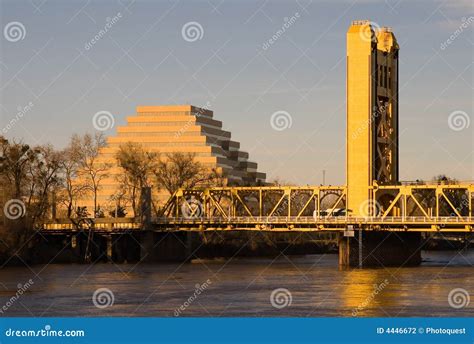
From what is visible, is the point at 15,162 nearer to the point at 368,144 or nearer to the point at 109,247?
the point at 109,247

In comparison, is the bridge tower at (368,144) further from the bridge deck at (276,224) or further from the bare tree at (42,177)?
the bare tree at (42,177)

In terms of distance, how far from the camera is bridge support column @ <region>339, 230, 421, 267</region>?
431 ft

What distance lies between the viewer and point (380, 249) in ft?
443

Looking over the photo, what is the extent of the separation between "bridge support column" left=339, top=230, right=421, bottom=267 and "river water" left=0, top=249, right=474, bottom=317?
19.6 ft

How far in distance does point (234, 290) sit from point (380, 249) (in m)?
47.6

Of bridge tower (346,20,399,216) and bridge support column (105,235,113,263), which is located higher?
bridge tower (346,20,399,216)

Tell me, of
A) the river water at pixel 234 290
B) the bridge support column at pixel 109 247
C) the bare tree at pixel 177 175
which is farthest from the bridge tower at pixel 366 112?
the bare tree at pixel 177 175

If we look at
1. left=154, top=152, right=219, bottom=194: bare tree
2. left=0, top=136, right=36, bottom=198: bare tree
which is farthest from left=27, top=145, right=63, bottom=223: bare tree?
left=154, top=152, right=219, bottom=194: bare tree

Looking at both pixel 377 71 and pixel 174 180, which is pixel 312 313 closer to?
pixel 377 71

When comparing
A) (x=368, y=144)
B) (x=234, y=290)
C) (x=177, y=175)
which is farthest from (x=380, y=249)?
(x=234, y=290)

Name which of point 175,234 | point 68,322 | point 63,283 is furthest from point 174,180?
point 68,322

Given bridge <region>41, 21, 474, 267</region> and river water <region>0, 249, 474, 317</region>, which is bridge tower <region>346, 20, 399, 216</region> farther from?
river water <region>0, 249, 474, 317</region>

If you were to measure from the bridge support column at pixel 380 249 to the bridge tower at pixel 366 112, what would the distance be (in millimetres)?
3044

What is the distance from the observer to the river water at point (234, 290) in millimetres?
73938
